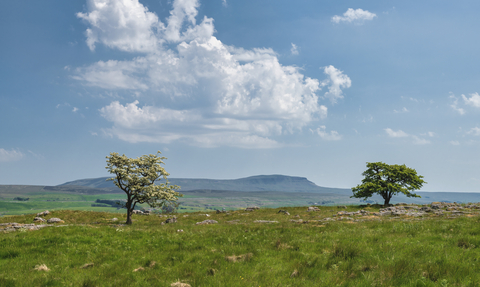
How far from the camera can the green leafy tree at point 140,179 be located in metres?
35.2

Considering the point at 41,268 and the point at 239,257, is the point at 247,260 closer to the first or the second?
the point at 239,257

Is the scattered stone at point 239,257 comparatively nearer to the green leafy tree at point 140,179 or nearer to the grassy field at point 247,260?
the grassy field at point 247,260

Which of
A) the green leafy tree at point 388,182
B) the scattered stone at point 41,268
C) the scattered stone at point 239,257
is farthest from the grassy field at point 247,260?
the green leafy tree at point 388,182

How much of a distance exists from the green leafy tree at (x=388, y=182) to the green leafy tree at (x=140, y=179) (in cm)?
3875

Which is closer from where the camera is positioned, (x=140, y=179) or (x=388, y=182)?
(x=140, y=179)

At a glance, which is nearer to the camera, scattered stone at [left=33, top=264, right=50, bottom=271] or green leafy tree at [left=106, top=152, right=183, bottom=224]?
scattered stone at [left=33, top=264, right=50, bottom=271]

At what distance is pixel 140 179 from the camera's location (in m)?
36.7

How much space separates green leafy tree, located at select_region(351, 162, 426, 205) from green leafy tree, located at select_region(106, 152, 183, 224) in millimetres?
38745

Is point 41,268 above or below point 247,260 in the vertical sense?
below

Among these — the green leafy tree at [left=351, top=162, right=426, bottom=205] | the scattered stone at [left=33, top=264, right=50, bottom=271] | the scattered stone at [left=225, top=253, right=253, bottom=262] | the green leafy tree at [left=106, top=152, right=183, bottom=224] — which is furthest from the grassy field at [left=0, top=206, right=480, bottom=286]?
the green leafy tree at [left=351, top=162, right=426, bottom=205]

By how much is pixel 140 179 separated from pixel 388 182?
48.0 metres

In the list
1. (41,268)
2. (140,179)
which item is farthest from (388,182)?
(41,268)

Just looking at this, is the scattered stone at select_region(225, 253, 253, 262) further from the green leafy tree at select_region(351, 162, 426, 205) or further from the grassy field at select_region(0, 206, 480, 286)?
the green leafy tree at select_region(351, 162, 426, 205)

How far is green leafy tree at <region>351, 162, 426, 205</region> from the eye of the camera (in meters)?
52.3
